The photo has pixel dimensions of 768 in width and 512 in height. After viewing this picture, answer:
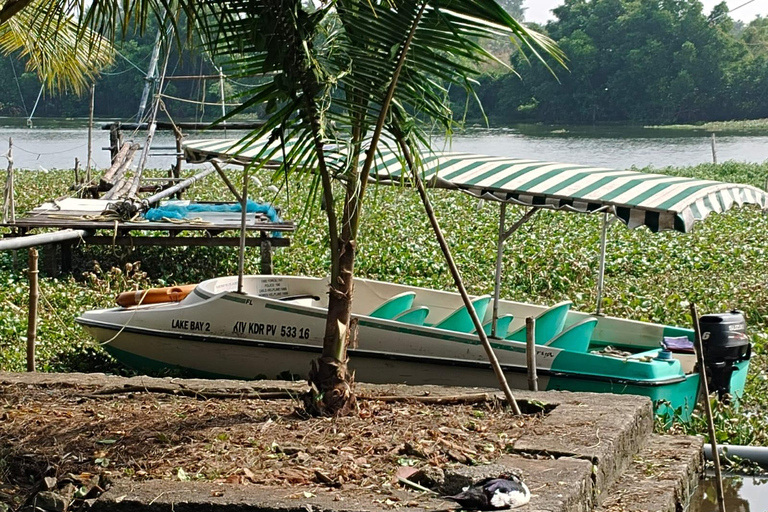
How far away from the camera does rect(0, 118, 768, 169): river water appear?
40.4 m

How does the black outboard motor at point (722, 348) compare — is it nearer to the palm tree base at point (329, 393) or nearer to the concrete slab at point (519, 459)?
the concrete slab at point (519, 459)

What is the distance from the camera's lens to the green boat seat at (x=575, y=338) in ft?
→ 25.5

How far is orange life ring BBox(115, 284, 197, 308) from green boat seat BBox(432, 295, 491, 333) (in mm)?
2635

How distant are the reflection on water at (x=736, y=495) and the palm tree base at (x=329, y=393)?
7.52ft

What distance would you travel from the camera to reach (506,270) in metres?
12.7

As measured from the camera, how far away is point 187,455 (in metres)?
4.88

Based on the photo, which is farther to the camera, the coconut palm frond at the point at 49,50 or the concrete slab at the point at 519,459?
the coconut palm frond at the point at 49,50

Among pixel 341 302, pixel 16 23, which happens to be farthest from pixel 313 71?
pixel 16 23

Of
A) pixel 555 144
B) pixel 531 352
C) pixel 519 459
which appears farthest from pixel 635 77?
pixel 519 459

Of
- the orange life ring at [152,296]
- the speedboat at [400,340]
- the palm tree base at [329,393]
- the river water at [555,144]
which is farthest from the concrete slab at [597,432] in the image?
the river water at [555,144]

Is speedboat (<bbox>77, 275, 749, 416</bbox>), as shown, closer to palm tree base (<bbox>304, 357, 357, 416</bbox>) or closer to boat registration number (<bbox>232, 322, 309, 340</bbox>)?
boat registration number (<bbox>232, 322, 309, 340</bbox>)

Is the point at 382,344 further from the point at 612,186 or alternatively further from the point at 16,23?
the point at 16,23

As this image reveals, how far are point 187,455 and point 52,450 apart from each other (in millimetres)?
712

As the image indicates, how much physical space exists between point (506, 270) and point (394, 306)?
4421 mm
